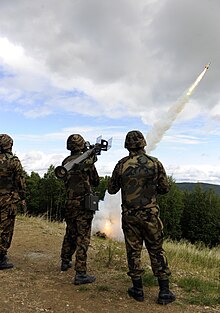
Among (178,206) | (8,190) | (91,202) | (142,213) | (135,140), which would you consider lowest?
(178,206)

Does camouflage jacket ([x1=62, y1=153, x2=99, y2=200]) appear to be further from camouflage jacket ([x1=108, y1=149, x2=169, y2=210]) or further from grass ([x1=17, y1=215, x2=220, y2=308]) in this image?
grass ([x1=17, y1=215, x2=220, y2=308])

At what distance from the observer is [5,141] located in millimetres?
7340

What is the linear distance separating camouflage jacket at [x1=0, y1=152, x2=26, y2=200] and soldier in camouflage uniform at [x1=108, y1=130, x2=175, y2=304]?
88.6 inches

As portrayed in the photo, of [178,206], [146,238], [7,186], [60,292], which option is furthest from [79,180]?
→ [178,206]

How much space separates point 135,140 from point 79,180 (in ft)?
4.38

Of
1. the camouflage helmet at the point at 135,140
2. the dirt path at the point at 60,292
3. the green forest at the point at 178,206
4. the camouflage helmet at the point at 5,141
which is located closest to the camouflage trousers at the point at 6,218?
the dirt path at the point at 60,292

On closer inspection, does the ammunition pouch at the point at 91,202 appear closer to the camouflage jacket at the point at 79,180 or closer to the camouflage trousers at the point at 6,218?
the camouflage jacket at the point at 79,180

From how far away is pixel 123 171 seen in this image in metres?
6.03

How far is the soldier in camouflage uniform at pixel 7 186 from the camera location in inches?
289

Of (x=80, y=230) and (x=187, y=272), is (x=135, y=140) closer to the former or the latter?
(x=80, y=230)

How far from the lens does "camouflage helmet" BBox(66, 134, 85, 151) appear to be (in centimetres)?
686

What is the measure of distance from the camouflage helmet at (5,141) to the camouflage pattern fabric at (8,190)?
0.14 metres

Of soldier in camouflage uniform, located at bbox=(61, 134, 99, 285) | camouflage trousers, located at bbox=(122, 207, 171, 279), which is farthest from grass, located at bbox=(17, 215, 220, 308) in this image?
camouflage trousers, located at bbox=(122, 207, 171, 279)

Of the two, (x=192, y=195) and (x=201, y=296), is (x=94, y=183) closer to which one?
(x=201, y=296)
